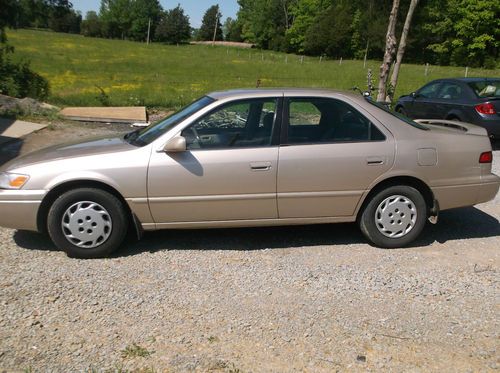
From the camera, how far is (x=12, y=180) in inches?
178

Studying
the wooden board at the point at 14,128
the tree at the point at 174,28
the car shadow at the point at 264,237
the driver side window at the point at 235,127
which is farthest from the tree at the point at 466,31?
the driver side window at the point at 235,127

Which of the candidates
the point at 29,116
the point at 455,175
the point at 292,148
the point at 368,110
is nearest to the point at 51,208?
the point at 292,148

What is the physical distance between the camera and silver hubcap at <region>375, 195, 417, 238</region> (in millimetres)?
4941

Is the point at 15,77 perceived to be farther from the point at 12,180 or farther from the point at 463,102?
the point at 463,102

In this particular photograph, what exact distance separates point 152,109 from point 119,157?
36.0 feet

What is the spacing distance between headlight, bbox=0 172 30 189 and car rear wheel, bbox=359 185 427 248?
3082mm

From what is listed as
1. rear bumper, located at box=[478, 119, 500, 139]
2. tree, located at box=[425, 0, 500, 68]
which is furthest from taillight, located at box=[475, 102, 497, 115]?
tree, located at box=[425, 0, 500, 68]

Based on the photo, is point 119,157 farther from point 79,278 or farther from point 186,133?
point 79,278

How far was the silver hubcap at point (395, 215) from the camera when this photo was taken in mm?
4941

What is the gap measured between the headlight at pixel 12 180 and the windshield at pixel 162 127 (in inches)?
39.8

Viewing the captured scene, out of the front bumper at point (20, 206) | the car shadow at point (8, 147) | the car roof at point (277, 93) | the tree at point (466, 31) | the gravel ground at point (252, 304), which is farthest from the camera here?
the tree at point (466, 31)

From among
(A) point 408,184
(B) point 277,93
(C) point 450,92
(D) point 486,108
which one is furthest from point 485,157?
(C) point 450,92

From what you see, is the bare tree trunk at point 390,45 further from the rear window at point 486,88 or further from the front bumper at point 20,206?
the front bumper at point 20,206

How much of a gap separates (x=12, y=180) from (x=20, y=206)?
24 cm
